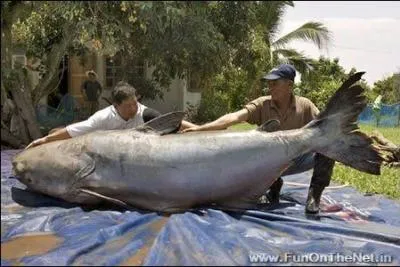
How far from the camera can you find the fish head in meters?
4.34

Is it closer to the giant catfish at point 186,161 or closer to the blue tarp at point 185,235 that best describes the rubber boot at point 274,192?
the blue tarp at point 185,235

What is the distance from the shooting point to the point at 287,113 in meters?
5.16

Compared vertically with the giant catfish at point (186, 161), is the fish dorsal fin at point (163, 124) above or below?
above

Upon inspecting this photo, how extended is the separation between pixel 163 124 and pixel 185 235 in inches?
46.9

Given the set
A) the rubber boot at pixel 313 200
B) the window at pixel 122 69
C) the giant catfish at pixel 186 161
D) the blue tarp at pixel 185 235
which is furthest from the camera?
the window at pixel 122 69

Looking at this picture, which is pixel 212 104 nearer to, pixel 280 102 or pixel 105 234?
pixel 280 102

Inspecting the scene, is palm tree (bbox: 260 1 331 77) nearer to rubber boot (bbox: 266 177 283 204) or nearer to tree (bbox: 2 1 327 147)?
tree (bbox: 2 1 327 147)

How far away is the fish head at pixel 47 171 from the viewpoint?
4336 mm

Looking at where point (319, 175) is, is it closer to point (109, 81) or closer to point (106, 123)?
point (106, 123)

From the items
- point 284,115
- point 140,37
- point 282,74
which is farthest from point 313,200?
point 140,37

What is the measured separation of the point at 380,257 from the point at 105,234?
1665mm

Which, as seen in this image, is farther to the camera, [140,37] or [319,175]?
[140,37]

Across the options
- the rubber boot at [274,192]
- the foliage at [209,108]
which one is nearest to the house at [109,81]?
the foliage at [209,108]

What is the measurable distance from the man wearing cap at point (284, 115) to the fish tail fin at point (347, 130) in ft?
1.16
